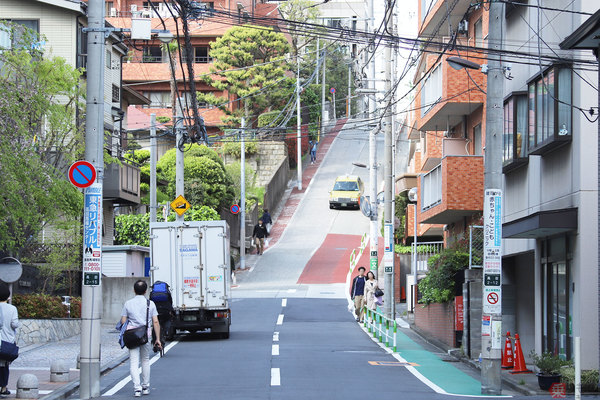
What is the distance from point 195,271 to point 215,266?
1.83ft

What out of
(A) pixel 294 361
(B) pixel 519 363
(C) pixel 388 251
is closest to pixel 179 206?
(C) pixel 388 251

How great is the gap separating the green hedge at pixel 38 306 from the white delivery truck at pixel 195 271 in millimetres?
3075

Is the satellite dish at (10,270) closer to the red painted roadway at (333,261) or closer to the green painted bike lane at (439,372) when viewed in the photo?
the green painted bike lane at (439,372)

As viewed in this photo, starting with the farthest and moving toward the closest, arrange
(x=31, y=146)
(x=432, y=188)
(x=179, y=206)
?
1. (x=179, y=206)
2. (x=432, y=188)
3. (x=31, y=146)

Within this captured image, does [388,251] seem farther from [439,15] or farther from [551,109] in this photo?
[551,109]

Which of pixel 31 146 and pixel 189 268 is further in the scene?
pixel 189 268

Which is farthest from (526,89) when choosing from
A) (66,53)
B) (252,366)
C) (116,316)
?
(66,53)

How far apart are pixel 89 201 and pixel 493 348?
7237 millimetres

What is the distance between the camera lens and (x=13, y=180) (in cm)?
1983

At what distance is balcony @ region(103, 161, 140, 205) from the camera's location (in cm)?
3394

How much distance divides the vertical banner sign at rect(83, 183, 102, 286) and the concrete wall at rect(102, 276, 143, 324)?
623 inches

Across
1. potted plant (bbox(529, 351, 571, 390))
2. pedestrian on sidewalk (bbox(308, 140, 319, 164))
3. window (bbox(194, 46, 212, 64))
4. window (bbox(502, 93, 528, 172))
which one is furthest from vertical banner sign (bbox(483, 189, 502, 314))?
pedestrian on sidewalk (bbox(308, 140, 319, 164))

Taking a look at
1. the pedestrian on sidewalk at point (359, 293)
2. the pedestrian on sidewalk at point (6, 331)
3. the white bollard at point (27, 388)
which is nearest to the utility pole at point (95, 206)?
the white bollard at point (27, 388)

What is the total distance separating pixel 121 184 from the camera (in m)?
34.5
